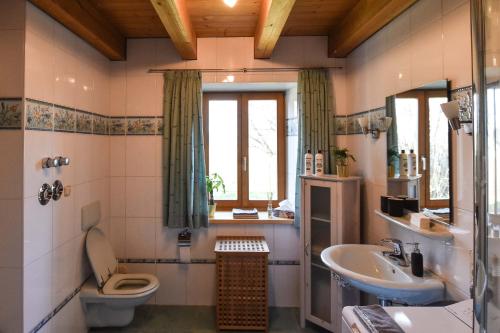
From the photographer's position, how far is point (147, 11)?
2094 millimetres

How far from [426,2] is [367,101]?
747 mm

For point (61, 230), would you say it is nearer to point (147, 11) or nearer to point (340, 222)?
point (147, 11)

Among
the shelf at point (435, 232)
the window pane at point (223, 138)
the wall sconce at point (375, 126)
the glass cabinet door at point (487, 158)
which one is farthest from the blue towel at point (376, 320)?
the window pane at point (223, 138)

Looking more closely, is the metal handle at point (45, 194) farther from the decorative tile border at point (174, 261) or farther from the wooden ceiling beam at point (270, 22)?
the wooden ceiling beam at point (270, 22)

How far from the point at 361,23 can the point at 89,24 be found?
1.87 metres

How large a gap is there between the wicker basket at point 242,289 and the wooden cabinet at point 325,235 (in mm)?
336

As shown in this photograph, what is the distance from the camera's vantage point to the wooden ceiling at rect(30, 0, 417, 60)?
1.73 metres

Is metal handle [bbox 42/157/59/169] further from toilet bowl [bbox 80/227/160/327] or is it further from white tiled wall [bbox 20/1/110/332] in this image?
toilet bowl [bbox 80/227/160/327]

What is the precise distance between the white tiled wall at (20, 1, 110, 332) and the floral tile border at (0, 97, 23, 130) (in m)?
0.06

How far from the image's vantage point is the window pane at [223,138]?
2908mm

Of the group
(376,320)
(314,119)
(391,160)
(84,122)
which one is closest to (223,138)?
(314,119)

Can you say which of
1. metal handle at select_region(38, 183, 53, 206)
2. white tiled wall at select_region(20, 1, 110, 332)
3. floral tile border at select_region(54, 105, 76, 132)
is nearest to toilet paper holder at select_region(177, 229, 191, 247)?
white tiled wall at select_region(20, 1, 110, 332)

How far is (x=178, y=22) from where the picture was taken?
185 centimetres

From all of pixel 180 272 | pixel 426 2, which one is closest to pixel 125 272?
pixel 180 272
